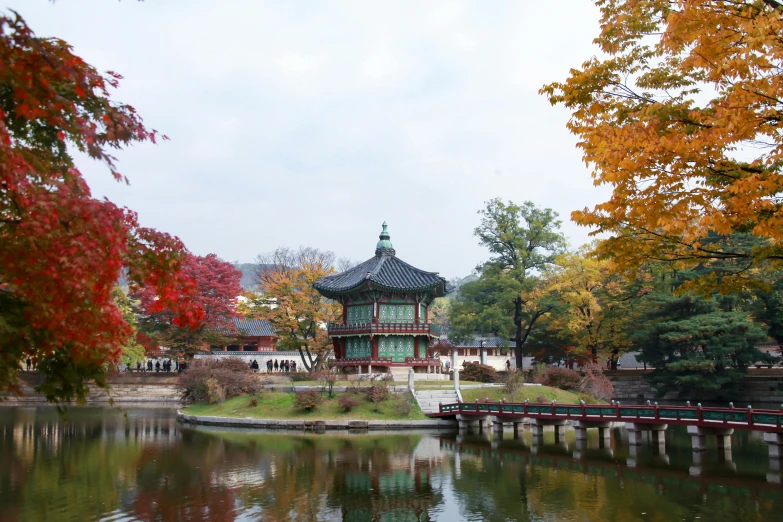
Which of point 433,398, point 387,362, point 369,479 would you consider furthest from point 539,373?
point 369,479

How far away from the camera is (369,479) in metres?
20.6

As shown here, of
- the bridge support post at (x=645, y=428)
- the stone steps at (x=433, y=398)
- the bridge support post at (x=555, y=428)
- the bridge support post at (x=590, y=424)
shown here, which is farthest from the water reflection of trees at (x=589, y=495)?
the stone steps at (x=433, y=398)

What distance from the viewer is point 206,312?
53156mm

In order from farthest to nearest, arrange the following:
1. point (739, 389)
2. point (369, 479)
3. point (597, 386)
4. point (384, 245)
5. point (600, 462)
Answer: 1. point (384, 245)
2. point (739, 389)
3. point (597, 386)
4. point (600, 462)
5. point (369, 479)

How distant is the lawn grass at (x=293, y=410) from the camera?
3378 centimetres

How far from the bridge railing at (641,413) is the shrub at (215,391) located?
12.8m

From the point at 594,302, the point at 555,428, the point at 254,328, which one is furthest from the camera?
the point at 254,328

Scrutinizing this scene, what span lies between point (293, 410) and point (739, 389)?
95.5 feet

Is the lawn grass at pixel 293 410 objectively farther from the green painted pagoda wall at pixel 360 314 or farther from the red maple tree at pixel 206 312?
the red maple tree at pixel 206 312

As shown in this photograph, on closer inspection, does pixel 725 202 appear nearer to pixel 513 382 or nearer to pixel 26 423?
pixel 513 382

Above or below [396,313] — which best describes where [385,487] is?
below

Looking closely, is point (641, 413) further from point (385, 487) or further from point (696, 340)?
point (696, 340)

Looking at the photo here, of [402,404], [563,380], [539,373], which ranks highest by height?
[539,373]

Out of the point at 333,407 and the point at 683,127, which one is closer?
the point at 683,127
